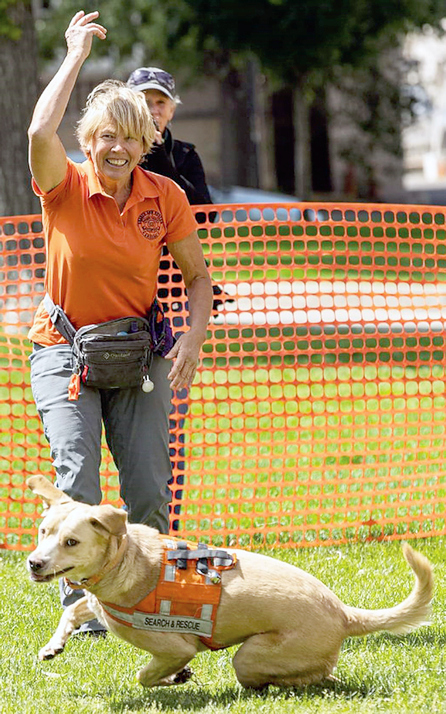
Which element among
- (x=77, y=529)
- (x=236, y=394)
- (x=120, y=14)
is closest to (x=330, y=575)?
(x=77, y=529)

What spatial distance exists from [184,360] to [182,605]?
3.31 ft

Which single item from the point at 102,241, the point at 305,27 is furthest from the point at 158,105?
the point at 305,27

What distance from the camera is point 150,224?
432 centimetres

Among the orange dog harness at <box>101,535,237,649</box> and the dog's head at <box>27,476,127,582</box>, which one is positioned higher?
the dog's head at <box>27,476,127,582</box>

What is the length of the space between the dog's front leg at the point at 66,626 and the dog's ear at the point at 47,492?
15.9 inches

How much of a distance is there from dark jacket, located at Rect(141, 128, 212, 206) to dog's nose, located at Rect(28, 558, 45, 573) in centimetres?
261

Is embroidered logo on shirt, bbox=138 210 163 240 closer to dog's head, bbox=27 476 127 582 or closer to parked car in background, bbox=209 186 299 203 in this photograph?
dog's head, bbox=27 476 127 582

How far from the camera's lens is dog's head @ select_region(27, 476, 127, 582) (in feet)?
11.8

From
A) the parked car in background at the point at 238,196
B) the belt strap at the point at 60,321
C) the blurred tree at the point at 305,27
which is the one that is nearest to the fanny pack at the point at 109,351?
the belt strap at the point at 60,321

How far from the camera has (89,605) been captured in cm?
394

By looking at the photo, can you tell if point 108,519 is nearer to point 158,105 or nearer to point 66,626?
point 66,626

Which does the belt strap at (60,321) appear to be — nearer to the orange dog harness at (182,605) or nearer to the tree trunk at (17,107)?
the orange dog harness at (182,605)

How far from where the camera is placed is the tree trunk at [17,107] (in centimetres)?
1217

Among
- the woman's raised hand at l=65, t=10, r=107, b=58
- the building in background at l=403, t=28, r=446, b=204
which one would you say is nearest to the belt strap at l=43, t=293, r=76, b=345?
the woman's raised hand at l=65, t=10, r=107, b=58
